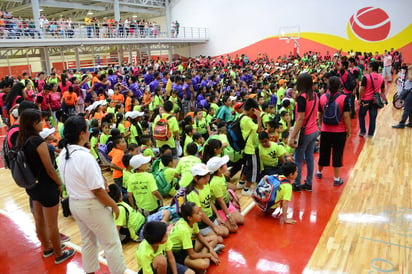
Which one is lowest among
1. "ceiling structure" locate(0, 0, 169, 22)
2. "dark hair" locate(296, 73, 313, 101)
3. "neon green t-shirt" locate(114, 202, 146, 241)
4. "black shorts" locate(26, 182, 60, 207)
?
"neon green t-shirt" locate(114, 202, 146, 241)

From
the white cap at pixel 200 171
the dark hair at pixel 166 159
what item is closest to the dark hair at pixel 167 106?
the dark hair at pixel 166 159

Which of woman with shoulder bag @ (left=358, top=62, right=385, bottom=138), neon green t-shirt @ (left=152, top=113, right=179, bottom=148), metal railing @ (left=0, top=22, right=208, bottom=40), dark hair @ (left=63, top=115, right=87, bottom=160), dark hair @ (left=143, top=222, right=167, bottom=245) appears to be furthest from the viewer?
metal railing @ (left=0, top=22, right=208, bottom=40)

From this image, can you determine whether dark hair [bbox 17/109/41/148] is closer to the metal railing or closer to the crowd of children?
the crowd of children

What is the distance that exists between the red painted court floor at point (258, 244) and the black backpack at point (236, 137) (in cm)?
94

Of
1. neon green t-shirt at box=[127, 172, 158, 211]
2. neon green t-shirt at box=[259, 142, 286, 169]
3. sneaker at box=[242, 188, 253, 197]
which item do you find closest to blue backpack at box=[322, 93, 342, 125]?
neon green t-shirt at box=[259, 142, 286, 169]

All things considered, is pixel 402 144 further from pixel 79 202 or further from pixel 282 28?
pixel 282 28

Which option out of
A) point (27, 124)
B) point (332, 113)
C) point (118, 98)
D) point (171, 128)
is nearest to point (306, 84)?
point (332, 113)

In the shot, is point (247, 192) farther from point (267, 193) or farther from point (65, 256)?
point (65, 256)

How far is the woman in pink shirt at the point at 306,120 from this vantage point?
159 inches

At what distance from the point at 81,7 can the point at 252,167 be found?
19800 mm

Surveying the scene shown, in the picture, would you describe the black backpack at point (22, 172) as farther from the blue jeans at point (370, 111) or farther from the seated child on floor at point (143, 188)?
the blue jeans at point (370, 111)

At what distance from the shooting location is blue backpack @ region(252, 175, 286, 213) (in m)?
3.76

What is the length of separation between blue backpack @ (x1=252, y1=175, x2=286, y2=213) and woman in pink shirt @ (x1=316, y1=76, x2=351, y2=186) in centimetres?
116

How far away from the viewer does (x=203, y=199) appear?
10.9 feet
